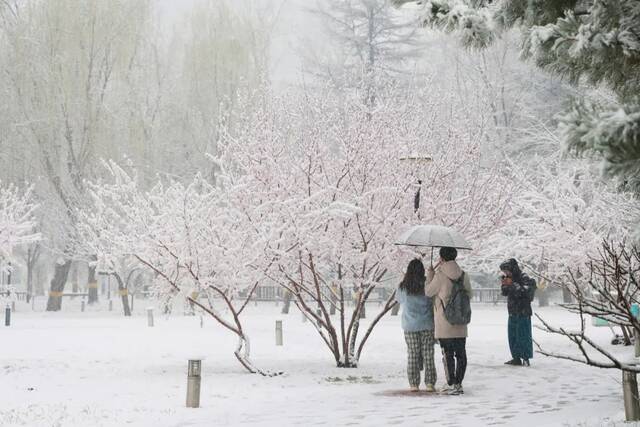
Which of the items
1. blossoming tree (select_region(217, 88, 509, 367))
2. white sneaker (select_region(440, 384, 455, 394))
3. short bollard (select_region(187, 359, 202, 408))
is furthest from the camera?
blossoming tree (select_region(217, 88, 509, 367))

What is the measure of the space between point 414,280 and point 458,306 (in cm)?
71

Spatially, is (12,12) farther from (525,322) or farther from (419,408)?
(419,408)

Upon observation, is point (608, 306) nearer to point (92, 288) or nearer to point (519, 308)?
point (519, 308)

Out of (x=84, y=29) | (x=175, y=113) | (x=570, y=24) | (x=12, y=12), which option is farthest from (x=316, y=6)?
(x=570, y=24)

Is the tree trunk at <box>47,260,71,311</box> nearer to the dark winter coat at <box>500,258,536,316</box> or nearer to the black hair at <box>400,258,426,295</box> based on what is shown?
the dark winter coat at <box>500,258,536,316</box>

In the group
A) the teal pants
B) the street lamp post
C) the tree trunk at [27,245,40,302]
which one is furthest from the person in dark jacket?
the tree trunk at [27,245,40,302]

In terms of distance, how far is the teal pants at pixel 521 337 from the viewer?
44.6ft

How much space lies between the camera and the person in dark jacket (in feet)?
44.7

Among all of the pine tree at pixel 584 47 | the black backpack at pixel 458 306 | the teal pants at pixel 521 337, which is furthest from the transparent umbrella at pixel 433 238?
the pine tree at pixel 584 47

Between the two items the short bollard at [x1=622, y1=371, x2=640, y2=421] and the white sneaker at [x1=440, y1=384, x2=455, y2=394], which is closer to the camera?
the short bollard at [x1=622, y1=371, x2=640, y2=421]

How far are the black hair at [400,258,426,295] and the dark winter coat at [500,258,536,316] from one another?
3.47 metres

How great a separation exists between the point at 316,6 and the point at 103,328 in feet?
58.0

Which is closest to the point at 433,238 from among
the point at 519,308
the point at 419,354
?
the point at 419,354

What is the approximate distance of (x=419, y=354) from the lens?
10594 millimetres
